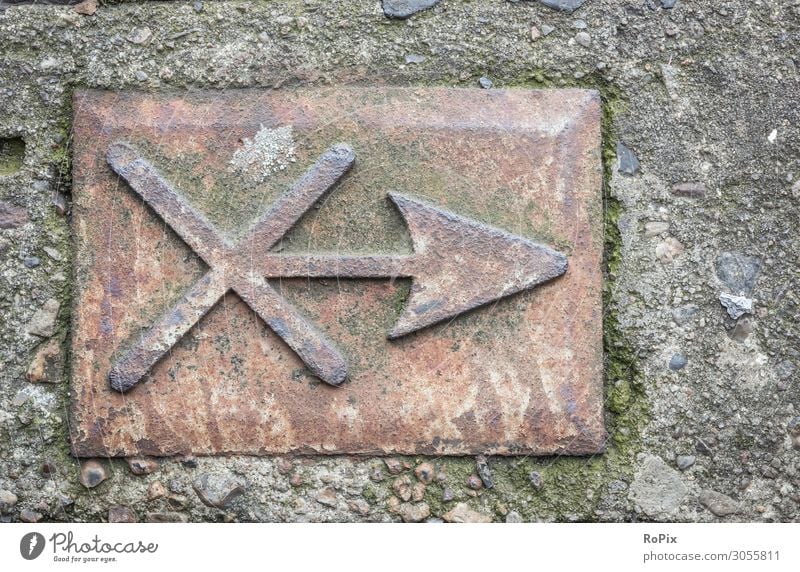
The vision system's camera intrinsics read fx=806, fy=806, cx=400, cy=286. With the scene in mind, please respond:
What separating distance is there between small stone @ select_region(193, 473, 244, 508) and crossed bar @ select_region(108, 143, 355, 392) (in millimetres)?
202

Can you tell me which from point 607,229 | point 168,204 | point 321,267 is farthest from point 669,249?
point 168,204

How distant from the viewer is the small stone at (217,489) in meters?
1.34

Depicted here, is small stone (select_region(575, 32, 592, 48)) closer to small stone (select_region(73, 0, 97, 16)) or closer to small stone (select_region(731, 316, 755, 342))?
small stone (select_region(731, 316, 755, 342))

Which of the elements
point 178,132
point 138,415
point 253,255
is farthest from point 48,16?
point 138,415

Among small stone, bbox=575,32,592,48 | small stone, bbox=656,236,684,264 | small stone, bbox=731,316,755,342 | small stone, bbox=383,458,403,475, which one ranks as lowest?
small stone, bbox=383,458,403,475

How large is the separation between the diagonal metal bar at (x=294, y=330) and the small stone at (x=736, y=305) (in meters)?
0.65

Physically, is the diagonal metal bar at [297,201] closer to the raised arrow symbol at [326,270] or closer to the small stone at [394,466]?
the raised arrow symbol at [326,270]

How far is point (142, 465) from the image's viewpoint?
4.42ft

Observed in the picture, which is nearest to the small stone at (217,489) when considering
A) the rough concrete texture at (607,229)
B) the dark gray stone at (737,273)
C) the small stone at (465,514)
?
the rough concrete texture at (607,229)

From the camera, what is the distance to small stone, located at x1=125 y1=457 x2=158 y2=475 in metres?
1.35

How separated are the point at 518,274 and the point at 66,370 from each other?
78 centimetres

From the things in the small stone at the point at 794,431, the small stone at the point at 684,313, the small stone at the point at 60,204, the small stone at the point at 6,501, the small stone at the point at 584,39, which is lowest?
the small stone at the point at 6,501

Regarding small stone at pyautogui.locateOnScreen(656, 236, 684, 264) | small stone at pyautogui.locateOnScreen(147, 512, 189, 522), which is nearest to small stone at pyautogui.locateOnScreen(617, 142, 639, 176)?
small stone at pyautogui.locateOnScreen(656, 236, 684, 264)

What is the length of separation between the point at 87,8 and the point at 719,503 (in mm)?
1377
